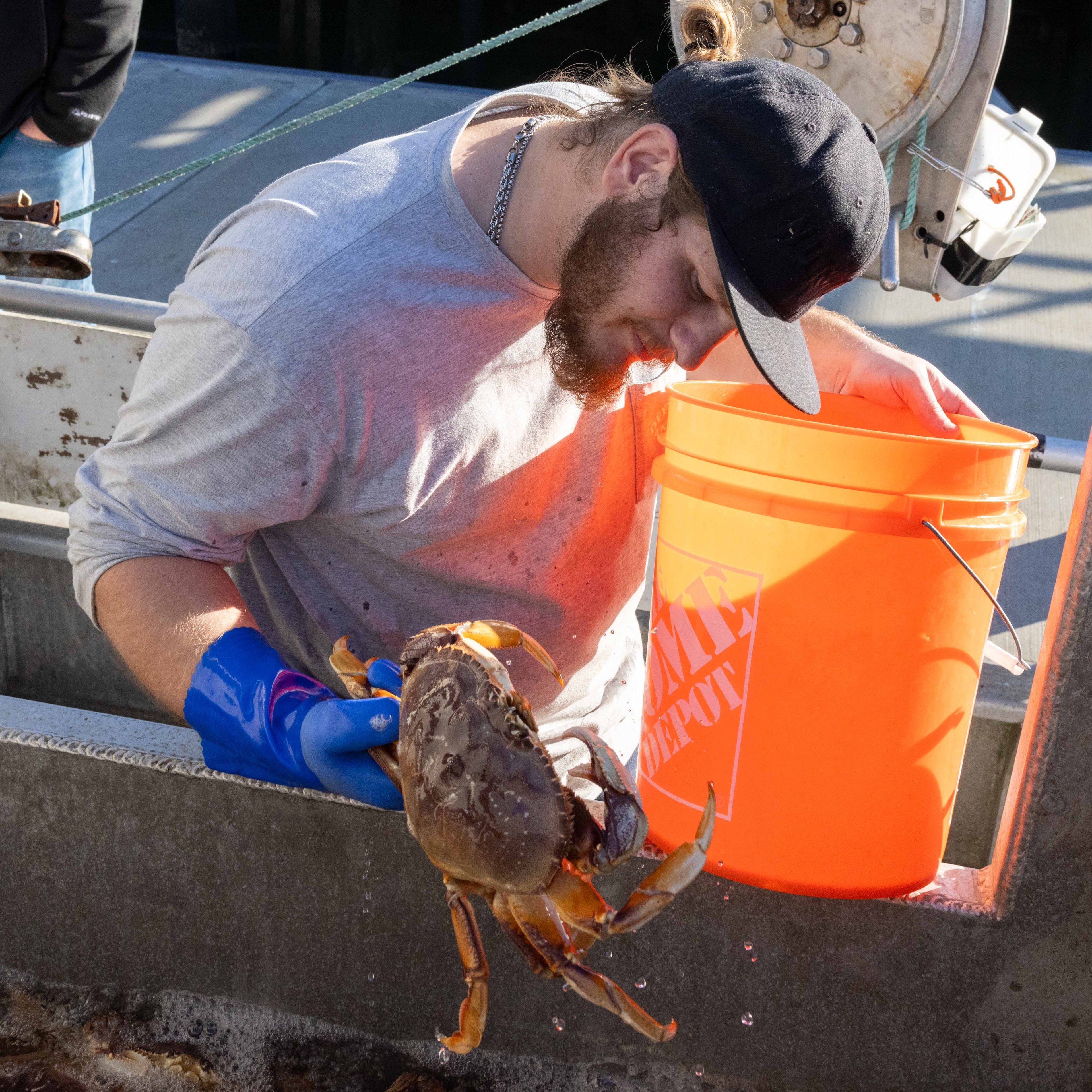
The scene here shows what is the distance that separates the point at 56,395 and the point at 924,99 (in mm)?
2349

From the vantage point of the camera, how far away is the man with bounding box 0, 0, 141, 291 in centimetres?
289

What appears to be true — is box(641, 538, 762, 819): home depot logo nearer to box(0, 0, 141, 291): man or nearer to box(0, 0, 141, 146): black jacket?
box(0, 0, 141, 291): man

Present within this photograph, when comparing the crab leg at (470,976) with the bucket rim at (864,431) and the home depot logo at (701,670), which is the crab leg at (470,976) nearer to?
the home depot logo at (701,670)

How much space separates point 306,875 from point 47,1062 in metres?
0.54

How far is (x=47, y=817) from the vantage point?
1.73 m

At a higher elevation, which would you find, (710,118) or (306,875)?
(710,118)

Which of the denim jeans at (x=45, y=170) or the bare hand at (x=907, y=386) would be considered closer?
the bare hand at (x=907, y=386)

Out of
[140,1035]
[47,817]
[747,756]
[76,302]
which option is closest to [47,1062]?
[140,1035]

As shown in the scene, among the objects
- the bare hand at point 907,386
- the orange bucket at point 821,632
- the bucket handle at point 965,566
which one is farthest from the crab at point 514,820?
the bare hand at point 907,386

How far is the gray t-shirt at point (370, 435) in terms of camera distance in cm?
147

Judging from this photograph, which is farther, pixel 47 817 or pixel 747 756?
pixel 47 817

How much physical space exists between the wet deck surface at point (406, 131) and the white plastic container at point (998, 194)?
0.91 meters

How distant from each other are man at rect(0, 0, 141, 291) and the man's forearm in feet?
5.16

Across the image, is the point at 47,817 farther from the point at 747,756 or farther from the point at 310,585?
the point at 747,756
